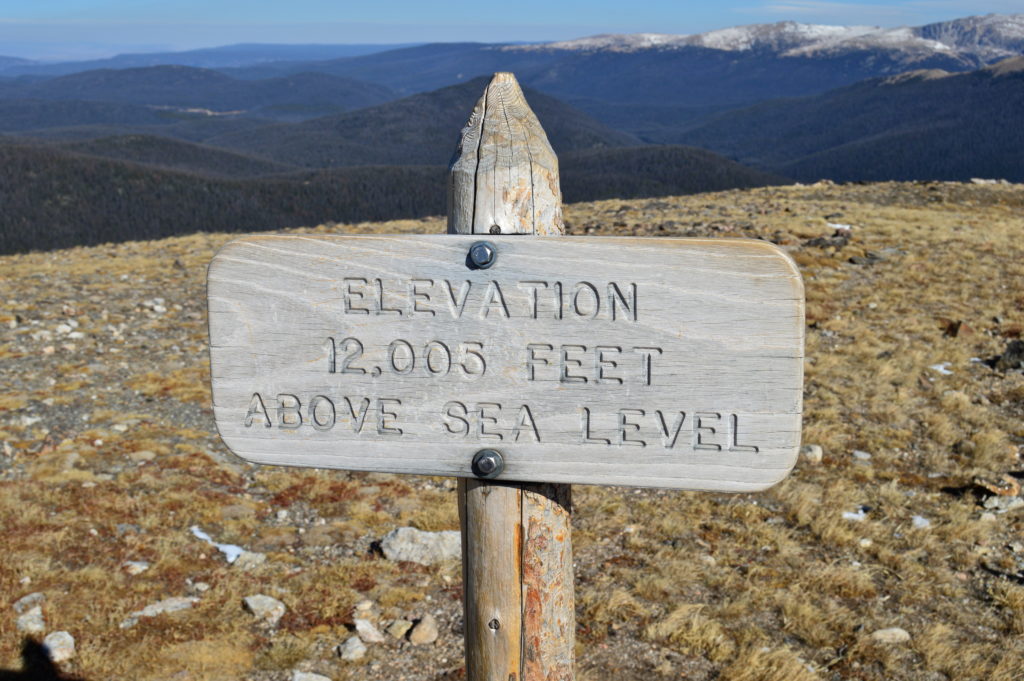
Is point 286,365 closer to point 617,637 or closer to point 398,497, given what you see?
point 617,637

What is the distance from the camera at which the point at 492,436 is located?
2.13m

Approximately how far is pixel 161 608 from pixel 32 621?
635 millimetres

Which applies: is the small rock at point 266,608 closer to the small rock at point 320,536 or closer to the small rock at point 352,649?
the small rock at point 352,649

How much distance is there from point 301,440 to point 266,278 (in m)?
0.45

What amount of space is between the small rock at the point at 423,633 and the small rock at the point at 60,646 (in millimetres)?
1729

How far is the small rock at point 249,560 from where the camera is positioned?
512 centimetres

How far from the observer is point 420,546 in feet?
17.6

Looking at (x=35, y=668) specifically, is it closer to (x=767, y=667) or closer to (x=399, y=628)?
(x=399, y=628)

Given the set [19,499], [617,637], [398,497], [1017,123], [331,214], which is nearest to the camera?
[617,637]

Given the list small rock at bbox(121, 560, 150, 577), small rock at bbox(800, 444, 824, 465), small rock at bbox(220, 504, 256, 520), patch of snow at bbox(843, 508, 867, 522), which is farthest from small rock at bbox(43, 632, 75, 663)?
small rock at bbox(800, 444, 824, 465)

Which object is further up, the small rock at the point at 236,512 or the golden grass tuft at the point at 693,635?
the small rock at the point at 236,512

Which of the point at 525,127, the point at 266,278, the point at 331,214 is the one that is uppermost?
the point at 525,127

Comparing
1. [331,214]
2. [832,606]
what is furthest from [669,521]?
[331,214]

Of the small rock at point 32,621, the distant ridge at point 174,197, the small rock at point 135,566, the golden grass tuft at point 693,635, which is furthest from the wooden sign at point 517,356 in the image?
the distant ridge at point 174,197
